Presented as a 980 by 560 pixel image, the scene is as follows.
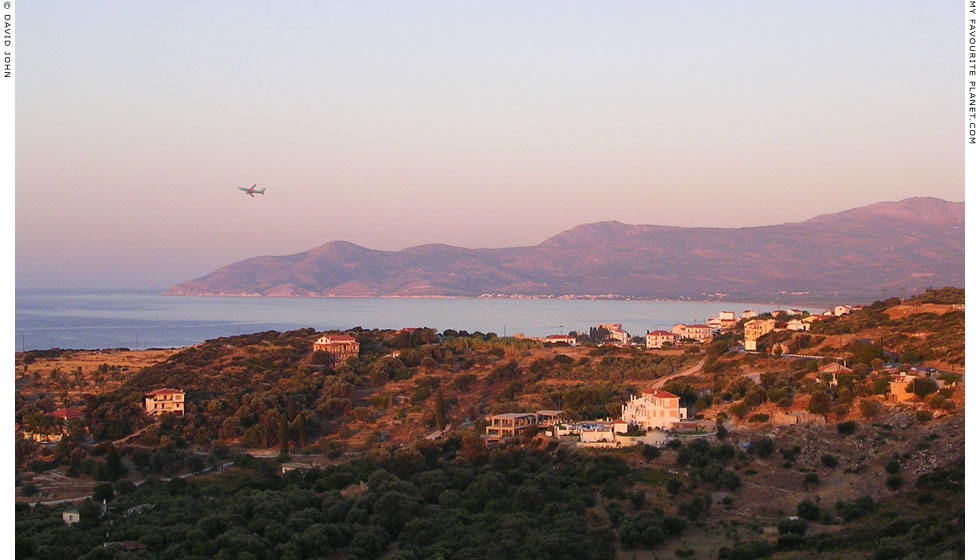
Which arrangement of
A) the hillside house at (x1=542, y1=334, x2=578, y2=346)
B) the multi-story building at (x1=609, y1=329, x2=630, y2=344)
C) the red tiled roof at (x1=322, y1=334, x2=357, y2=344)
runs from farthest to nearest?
1. the multi-story building at (x1=609, y1=329, x2=630, y2=344)
2. the hillside house at (x1=542, y1=334, x2=578, y2=346)
3. the red tiled roof at (x1=322, y1=334, x2=357, y2=344)

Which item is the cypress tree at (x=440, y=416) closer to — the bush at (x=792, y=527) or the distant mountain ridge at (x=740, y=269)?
the bush at (x=792, y=527)

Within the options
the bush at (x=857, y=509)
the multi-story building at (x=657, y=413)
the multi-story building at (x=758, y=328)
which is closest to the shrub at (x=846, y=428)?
the multi-story building at (x=657, y=413)

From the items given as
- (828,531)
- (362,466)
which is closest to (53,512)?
(362,466)

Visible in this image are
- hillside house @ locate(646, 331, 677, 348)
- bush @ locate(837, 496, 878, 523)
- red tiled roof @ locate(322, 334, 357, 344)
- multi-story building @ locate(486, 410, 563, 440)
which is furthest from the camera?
hillside house @ locate(646, 331, 677, 348)

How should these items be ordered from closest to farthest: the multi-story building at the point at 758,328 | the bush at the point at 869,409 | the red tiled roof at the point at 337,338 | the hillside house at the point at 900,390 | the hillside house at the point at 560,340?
the bush at the point at 869,409 < the hillside house at the point at 900,390 < the red tiled roof at the point at 337,338 < the multi-story building at the point at 758,328 < the hillside house at the point at 560,340

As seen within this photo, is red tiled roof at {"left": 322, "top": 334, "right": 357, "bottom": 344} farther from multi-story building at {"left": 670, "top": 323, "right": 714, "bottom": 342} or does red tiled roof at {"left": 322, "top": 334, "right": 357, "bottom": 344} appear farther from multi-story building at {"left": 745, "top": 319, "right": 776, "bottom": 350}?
multi-story building at {"left": 670, "top": 323, "right": 714, "bottom": 342}

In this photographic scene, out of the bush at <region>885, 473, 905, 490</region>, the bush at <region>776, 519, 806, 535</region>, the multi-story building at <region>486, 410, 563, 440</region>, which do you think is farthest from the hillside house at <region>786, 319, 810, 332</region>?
the bush at <region>776, 519, 806, 535</region>

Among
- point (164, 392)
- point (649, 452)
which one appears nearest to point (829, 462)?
point (649, 452)
